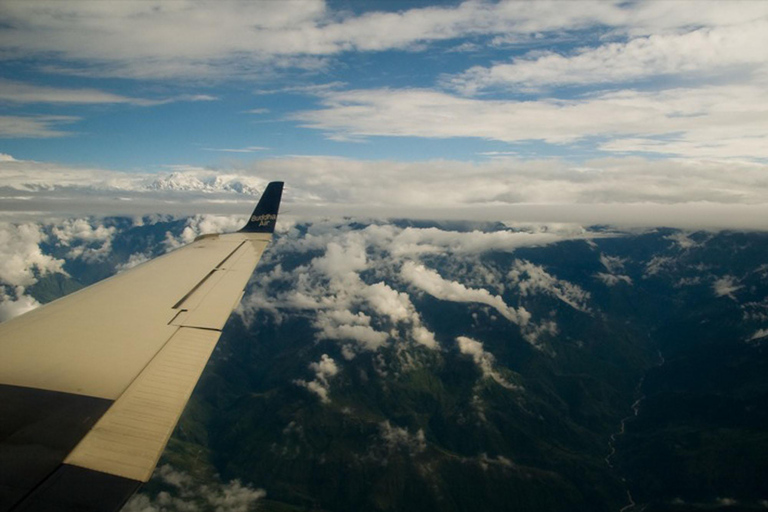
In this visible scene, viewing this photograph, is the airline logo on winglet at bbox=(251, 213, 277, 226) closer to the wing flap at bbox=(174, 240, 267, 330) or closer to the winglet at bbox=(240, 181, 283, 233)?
the winglet at bbox=(240, 181, 283, 233)

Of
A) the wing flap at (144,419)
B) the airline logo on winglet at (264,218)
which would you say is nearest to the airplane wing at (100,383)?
the wing flap at (144,419)

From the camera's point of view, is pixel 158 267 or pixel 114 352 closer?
pixel 114 352

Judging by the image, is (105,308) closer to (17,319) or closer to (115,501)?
(17,319)

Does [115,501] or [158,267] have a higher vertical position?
[158,267]

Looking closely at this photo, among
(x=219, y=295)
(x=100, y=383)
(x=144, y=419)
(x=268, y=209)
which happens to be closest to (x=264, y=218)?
(x=268, y=209)

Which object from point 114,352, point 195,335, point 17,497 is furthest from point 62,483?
point 195,335

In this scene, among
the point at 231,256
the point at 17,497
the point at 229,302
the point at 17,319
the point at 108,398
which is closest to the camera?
the point at 17,497

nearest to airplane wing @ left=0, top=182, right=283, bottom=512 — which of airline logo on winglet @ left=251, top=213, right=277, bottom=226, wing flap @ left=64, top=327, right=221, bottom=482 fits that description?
wing flap @ left=64, top=327, right=221, bottom=482
